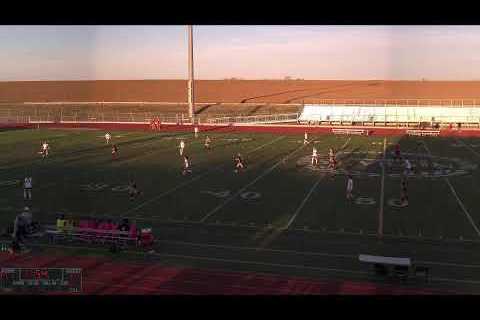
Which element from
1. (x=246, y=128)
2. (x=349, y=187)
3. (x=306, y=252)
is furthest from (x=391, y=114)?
(x=306, y=252)

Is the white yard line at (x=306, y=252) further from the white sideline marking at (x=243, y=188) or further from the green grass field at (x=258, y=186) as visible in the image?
the white sideline marking at (x=243, y=188)

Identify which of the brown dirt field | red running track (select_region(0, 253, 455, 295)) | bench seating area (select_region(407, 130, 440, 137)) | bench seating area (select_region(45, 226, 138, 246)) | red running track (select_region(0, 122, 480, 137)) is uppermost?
the brown dirt field

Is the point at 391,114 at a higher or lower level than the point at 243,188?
higher

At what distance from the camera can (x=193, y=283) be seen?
1124 centimetres

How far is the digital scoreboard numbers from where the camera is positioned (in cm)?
868

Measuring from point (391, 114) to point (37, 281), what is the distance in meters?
45.1

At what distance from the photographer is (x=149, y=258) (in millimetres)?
13008

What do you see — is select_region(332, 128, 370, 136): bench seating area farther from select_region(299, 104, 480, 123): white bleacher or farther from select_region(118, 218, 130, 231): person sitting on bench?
select_region(118, 218, 130, 231): person sitting on bench

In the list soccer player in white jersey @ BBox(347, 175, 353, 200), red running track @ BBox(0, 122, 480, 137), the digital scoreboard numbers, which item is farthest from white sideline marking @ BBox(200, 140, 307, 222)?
red running track @ BBox(0, 122, 480, 137)

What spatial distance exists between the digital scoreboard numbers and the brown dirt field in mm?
75415

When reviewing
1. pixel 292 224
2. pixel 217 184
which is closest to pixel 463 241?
pixel 292 224

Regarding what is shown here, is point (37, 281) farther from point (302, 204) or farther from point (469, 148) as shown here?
point (469, 148)
